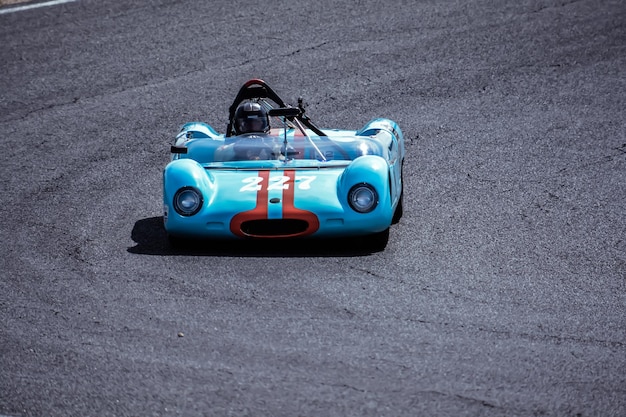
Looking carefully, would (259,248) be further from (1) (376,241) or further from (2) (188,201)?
(1) (376,241)

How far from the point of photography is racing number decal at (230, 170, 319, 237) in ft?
24.3

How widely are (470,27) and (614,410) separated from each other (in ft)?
28.4

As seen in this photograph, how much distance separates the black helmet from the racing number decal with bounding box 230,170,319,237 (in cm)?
110

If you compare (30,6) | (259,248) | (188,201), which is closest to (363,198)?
(259,248)

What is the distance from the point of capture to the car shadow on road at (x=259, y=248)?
7.55m

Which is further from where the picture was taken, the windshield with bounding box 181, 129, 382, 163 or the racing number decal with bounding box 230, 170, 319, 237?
the windshield with bounding box 181, 129, 382, 163

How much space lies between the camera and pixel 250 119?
884 centimetres

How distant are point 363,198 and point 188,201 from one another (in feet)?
4.12

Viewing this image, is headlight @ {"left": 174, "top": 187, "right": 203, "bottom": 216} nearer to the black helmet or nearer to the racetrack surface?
the racetrack surface

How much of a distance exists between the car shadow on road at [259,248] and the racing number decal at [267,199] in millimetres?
186

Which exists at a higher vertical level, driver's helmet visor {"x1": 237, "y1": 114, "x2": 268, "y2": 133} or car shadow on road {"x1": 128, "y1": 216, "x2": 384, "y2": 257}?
driver's helmet visor {"x1": 237, "y1": 114, "x2": 268, "y2": 133}

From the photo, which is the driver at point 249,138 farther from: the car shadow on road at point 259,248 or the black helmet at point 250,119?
the car shadow on road at point 259,248

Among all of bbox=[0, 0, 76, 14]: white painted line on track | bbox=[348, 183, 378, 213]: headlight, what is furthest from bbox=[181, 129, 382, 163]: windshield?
bbox=[0, 0, 76, 14]: white painted line on track

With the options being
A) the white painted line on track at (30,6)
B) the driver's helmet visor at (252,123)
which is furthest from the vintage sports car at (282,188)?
the white painted line on track at (30,6)
